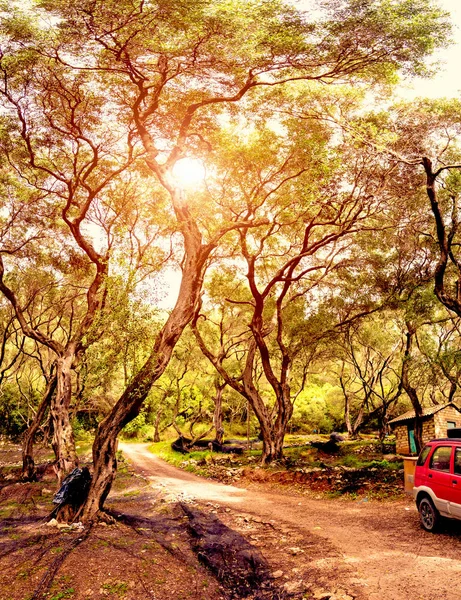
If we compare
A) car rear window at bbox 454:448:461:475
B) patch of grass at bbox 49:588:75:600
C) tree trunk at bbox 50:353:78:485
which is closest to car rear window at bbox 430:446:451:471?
car rear window at bbox 454:448:461:475

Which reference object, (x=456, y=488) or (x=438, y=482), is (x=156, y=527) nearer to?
(x=438, y=482)

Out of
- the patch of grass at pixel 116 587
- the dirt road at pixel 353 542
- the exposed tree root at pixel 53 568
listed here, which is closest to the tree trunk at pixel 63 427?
the exposed tree root at pixel 53 568

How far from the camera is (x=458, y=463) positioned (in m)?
7.51

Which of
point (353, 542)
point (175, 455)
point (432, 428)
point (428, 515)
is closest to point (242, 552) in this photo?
point (353, 542)

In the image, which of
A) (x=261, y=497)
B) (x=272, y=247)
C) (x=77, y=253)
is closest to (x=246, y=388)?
(x=261, y=497)

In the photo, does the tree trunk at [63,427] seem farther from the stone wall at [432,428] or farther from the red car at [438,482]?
the stone wall at [432,428]

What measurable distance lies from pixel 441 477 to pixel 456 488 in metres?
0.53

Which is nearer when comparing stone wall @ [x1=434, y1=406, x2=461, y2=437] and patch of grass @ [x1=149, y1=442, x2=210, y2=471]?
patch of grass @ [x1=149, y1=442, x2=210, y2=471]

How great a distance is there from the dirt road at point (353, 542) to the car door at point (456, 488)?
551mm

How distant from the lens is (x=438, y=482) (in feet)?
25.9

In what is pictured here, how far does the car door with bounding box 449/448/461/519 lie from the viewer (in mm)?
7238

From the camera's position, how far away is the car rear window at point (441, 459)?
7.86m

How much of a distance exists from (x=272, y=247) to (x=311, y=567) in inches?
595

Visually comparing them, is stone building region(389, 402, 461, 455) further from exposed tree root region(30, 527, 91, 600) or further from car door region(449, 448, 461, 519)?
exposed tree root region(30, 527, 91, 600)
